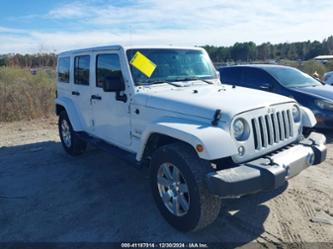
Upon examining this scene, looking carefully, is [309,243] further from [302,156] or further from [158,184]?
[158,184]

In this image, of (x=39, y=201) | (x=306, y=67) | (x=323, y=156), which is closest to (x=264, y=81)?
(x=323, y=156)

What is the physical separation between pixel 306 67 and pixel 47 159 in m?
17.9

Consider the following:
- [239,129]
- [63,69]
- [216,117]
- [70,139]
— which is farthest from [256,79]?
[216,117]

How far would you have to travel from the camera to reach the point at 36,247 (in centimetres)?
323

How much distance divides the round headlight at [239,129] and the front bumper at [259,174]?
27 centimetres

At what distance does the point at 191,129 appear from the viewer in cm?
306

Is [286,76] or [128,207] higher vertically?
[286,76]

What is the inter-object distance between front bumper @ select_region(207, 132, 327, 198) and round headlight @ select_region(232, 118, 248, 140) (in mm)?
268

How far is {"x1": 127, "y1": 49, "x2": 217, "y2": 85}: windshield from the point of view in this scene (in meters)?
4.15

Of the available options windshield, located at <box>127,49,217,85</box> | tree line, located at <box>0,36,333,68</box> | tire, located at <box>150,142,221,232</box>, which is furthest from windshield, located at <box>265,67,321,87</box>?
tree line, located at <box>0,36,333,68</box>

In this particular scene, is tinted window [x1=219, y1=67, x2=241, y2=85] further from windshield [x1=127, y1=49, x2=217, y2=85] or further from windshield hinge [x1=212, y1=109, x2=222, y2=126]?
windshield hinge [x1=212, y1=109, x2=222, y2=126]

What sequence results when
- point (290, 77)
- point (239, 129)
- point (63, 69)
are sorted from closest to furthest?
point (239, 129) → point (63, 69) → point (290, 77)

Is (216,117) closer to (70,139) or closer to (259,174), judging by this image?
(259,174)

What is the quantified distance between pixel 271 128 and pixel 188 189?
1128 mm
